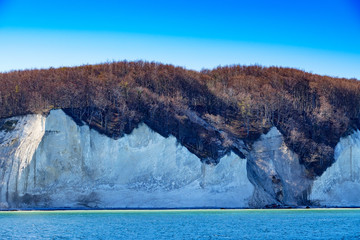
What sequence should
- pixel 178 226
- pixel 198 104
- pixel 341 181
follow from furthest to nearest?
1. pixel 198 104
2. pixel 341 181
3. pixel 178 226

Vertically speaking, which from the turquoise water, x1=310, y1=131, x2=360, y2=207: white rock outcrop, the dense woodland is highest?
the dense woodland

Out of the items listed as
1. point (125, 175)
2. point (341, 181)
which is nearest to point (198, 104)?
point (125, 175)

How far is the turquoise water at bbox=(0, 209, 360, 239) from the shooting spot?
30.1 m

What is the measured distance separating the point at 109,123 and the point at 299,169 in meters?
20.0

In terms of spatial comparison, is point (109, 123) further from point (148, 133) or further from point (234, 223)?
point (234, 223)

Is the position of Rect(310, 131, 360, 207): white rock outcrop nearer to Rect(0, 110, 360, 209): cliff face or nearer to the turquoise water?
Rect(0, 110, 360, 209): cliff face

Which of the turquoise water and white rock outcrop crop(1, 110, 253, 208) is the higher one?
white rock outcrop crop(1, 110, 253, 208)

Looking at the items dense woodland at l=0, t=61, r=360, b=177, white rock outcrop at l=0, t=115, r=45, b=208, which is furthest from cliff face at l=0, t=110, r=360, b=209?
dense woodland at l=0, t=61, r=360, b=177

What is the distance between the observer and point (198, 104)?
61.7 meters

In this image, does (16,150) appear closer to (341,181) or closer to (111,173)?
(111,173)

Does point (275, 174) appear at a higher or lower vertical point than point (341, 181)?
higher

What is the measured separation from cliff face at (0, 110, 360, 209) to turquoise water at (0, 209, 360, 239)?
5605 mm

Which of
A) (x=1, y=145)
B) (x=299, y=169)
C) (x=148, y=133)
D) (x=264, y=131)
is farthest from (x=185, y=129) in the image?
(x=1, y=145)

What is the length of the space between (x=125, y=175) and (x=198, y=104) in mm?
14144
